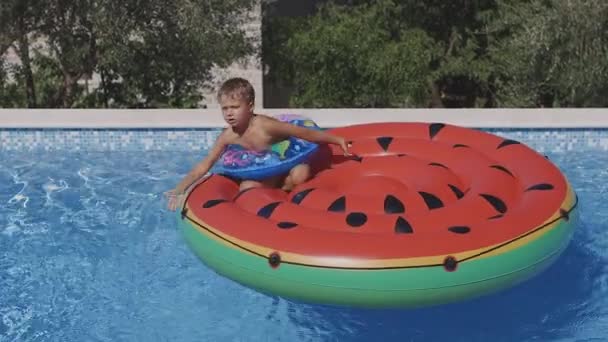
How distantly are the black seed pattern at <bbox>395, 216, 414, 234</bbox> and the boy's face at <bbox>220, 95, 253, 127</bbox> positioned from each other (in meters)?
1.12

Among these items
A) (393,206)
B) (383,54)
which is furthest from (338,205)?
(383,54)

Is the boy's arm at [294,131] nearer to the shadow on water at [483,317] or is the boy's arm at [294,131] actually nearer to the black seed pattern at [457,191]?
the black seed pattern at [457,191]

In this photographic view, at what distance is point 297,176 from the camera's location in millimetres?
4484

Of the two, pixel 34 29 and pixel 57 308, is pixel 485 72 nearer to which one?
pixel 34 29

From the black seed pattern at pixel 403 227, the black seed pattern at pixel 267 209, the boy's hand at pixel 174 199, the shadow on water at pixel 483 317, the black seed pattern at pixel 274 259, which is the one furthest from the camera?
the boy's hand at pixel 174 199

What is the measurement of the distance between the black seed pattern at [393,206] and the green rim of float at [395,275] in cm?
57

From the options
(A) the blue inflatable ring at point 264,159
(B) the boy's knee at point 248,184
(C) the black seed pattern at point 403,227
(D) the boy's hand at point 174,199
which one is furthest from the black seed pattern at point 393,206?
(D) the boy's hand at point 174,199

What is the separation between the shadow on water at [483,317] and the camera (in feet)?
13.3

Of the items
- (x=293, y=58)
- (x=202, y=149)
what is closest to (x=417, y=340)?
(x=202, y=149)

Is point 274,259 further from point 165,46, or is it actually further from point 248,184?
point 165,46

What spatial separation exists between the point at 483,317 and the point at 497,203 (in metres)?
0.64

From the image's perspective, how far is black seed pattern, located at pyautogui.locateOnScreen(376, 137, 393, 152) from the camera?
4.86m

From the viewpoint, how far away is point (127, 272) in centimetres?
477

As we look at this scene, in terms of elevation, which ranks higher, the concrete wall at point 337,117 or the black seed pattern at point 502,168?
the black seed pattern at point 502,168
